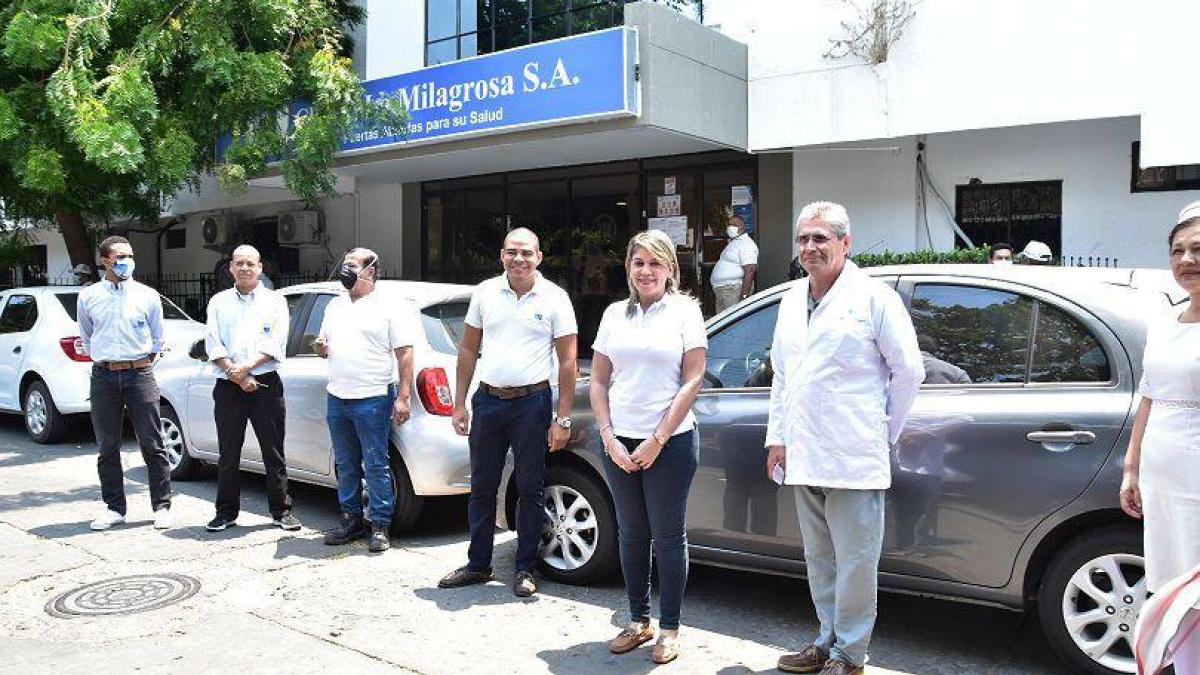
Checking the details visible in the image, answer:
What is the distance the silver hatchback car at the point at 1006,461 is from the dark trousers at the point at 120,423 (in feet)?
12.9

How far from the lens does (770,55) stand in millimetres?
10750

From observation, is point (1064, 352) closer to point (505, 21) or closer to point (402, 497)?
point (402, 497)

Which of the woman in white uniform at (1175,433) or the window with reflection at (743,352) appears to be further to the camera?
the window with reflection at (743,352)

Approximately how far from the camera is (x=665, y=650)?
4234 mm

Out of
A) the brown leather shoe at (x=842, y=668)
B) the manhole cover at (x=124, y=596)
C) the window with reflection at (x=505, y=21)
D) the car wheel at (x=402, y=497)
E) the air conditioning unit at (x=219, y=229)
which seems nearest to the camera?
the brown leather shoe at (x=842, y=668)

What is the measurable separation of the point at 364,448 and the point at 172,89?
7.42m

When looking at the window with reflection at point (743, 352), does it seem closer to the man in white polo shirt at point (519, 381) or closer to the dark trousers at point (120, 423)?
the man in white polo shirt at point (519, 381)

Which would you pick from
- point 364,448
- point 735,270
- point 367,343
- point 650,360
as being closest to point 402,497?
point 364,448

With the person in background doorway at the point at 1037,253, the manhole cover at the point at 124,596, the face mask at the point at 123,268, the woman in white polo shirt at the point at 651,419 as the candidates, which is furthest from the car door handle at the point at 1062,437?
the face mask at the point at 123,268

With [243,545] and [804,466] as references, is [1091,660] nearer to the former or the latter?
[804,466]

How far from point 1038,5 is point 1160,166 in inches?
72.4

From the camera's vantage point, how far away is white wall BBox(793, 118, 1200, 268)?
9430 mm

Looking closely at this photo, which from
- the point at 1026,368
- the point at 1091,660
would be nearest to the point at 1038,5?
the point at 1026,368

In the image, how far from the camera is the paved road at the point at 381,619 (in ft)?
14.2
